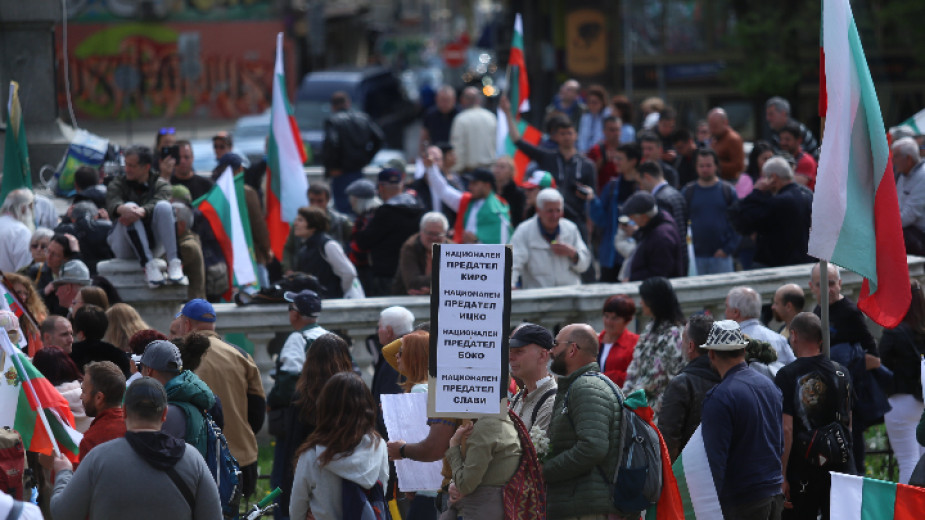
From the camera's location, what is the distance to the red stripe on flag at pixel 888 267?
24.9 ft

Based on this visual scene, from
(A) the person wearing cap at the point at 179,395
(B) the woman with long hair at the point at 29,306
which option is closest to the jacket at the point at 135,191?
(B) the woman with long hair at the point at 29,306

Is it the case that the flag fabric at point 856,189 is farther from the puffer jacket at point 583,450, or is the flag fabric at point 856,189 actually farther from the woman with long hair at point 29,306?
the woman with long hair at point 29,306

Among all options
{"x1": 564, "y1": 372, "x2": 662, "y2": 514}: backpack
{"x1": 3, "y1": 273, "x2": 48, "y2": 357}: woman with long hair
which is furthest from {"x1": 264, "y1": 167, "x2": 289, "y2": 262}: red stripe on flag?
{"x1": 564, "y1": 372, "x2": 662, "y2": 514}: backpack

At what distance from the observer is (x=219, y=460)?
23.4 ft

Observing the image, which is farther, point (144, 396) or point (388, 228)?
point (388, 228)

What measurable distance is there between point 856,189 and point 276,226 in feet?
21.6

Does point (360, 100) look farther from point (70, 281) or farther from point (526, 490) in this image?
point (526, 490)

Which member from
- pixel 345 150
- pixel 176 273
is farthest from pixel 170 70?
pixel 176 273

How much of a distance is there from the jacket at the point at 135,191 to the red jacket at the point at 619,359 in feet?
12.3

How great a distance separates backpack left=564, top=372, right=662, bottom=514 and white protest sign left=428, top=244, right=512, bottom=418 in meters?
0.48

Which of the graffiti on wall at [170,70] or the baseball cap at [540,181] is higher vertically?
the graffiti on wall at [170,70]

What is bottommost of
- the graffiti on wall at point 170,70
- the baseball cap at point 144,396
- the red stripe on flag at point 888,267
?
the baseball cap at point 144,396

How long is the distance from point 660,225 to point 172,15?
39618 mm

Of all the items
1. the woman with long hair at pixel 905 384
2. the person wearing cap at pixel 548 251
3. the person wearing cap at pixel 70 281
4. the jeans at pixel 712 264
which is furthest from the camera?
the jeans at pixel 712 264
